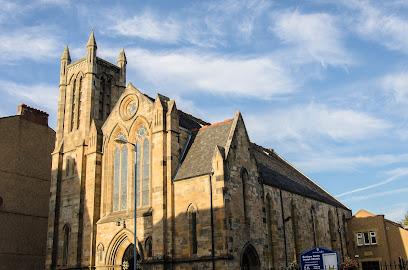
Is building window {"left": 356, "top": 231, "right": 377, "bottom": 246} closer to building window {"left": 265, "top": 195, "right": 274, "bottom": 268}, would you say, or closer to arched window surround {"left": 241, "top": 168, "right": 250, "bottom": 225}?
building window {"left": 265, "top": 195, "right": 274, "bottom": 268}

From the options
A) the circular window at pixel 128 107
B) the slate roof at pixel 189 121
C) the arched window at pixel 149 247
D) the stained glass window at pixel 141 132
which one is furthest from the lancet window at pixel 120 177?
the slate roof at pixel 189 121

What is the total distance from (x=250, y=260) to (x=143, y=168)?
8772 millimetres

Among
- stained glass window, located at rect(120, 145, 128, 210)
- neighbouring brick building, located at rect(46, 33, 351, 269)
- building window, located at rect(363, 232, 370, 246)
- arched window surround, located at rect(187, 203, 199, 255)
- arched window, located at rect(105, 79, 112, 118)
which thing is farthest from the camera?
building window, located at rect(363, 232, 370, 246)

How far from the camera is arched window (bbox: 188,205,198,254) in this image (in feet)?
75.3

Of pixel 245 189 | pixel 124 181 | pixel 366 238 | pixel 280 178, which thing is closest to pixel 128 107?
pixel 124 181

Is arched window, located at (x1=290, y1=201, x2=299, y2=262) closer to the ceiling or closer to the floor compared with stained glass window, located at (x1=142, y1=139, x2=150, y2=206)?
closer to the floor

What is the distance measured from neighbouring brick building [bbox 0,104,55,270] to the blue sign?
2556cm

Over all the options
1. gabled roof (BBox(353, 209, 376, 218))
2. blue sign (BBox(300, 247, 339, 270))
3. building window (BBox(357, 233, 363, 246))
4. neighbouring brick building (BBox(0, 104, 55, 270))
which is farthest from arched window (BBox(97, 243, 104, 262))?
gabled roof (BBox(353, 209, 376, 218))

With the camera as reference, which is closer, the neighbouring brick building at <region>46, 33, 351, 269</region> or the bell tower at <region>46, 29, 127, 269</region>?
the neighbouring brick building at <region>46, 33, 351, 269</region>

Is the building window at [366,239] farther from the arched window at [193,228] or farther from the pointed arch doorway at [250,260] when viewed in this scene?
the arched window at [193,228]

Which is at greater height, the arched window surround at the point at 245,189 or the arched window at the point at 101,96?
the arched window at the point at 101,96

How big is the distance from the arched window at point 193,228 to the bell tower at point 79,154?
8002 mm

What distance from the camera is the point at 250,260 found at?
24.0 metres

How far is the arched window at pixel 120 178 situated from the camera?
27.7 meters
